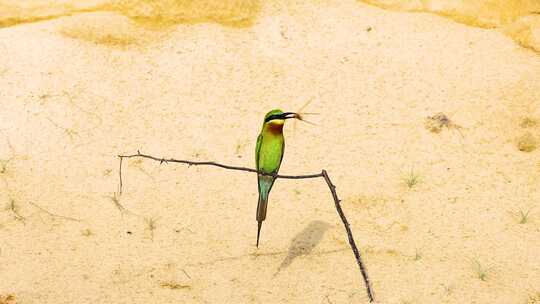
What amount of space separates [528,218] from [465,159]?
2.57 ft

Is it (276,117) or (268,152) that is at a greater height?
(276,117)

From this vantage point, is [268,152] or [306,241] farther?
[306,241]

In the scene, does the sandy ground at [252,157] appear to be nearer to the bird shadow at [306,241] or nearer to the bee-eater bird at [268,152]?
the bird shadow at [306,241]

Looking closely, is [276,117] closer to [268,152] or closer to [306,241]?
[268,152]

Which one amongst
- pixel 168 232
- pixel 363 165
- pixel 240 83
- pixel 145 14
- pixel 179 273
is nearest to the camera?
pixel 179 273

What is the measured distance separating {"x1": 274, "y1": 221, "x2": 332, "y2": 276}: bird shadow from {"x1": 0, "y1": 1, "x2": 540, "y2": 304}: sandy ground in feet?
0.04

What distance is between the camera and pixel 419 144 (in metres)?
6.46

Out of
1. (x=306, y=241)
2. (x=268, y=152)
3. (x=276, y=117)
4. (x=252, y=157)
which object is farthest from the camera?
(x=252, y=157)

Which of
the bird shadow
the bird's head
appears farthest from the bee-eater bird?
the bird shadow

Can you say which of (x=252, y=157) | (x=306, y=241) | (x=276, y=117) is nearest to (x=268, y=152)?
(x=276, y=117)

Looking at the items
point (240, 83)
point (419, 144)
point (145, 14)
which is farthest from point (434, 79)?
point (145, 14)

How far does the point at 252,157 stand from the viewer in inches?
249

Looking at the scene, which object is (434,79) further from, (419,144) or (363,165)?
(363,165)

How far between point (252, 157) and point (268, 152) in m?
1.34
